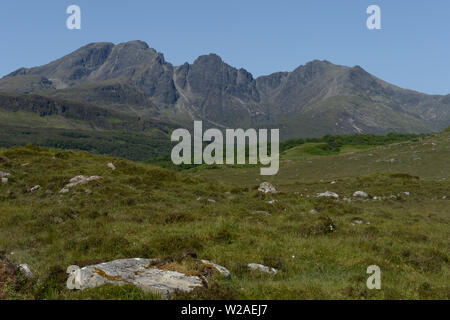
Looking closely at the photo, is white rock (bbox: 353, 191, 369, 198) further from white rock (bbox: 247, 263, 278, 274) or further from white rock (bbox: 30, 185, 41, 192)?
white rock (bbox: 30, 185, 41, 192)

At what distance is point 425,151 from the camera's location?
65062mm

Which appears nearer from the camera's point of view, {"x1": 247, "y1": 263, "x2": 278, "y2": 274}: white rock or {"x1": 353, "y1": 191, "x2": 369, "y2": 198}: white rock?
{"x1": 247, "y1": 263, "x2": 278, "y2": 274}: white rock

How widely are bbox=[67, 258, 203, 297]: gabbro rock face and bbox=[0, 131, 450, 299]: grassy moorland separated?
377mm

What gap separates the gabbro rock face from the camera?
8.42 meters

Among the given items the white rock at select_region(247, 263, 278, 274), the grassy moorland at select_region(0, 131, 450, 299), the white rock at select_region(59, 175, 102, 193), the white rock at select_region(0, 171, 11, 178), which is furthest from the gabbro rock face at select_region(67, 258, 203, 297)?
the white rock at select_region(0, 171, 11, 178)

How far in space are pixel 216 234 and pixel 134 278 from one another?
20.5 ft

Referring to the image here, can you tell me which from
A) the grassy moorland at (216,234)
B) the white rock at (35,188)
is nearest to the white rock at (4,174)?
the grassy moorland at (216,234)

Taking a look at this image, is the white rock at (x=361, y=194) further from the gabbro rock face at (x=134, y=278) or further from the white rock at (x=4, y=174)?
the white rock at (x=4, y=174)

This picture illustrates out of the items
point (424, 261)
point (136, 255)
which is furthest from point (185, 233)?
point (424, 261)

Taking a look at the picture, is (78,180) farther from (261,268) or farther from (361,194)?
(361,194)

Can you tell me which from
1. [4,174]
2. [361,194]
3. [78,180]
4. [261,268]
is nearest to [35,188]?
[78,180]

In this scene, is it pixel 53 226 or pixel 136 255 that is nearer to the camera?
pixel 136 255
